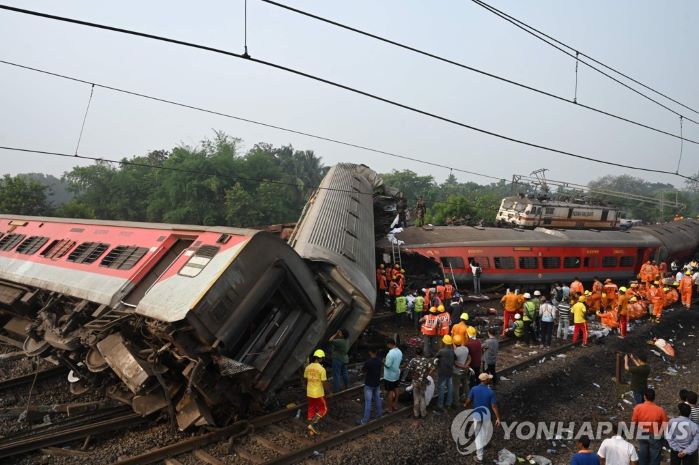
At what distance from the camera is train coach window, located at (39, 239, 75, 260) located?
35.2 ft

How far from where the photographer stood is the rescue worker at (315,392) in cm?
755

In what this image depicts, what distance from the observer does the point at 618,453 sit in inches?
223

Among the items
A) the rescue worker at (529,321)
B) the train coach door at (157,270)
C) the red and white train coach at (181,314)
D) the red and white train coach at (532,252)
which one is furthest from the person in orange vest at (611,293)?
the train coach door at (157,270)

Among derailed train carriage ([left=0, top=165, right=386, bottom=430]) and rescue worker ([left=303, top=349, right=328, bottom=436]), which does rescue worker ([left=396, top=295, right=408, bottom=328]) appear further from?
rescue worker ([left=303, top=349, right=328, bottom=436])

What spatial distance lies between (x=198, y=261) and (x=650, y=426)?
7.08 metres

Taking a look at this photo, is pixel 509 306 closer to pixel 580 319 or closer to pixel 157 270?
pixel 580 319

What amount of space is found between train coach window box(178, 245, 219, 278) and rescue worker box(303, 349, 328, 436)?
2392mm

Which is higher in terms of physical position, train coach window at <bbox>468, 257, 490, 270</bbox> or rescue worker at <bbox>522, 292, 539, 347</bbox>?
train coach window at <bbox>468, 257, 490, 270</bbox>

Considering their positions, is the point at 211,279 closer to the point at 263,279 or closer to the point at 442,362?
the point at 263,279

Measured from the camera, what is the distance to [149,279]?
8.19 m

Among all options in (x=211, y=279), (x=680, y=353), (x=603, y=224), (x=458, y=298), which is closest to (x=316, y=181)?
(x=603, y=224)

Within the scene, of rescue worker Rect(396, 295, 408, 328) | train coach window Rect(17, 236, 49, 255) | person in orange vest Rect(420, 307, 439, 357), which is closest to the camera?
person in orange vest Rect(420, 307, 439, 357)

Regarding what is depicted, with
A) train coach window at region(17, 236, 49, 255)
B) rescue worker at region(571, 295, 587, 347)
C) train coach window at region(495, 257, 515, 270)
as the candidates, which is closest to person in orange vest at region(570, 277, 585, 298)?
rescue worker at region(571, 295, 587, 347)

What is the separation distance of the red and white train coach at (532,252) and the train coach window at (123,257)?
1291 cm
